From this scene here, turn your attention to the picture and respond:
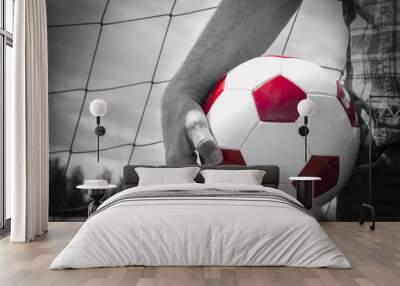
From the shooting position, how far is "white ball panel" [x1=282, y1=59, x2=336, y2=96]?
5.75 m

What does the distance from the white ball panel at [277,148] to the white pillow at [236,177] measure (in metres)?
0.24

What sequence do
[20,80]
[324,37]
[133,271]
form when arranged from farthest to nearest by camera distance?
[324,37]
[20,80]
[133,271]

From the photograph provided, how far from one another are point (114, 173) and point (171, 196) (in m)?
2.18

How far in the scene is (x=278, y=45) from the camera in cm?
625

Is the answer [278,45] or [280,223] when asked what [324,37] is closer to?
[278,45]

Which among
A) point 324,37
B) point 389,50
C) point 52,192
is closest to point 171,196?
point 52,192

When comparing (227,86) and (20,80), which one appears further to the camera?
(227,86)

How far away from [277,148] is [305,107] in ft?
1.77

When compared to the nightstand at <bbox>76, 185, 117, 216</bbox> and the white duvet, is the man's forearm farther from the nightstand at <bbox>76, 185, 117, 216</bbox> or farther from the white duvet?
the white duvet

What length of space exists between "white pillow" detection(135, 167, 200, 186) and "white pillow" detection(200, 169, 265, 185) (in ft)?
0.71

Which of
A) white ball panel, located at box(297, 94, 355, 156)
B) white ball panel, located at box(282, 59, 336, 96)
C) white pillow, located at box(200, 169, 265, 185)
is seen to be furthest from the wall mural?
white pillow, located at box(200, 169, 265, 185)

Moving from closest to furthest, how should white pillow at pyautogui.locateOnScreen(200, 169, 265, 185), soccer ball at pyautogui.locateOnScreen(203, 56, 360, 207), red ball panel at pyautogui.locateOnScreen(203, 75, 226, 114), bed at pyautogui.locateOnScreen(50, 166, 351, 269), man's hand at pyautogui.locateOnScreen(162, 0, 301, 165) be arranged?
bed at pyautogui.locateOnScreen(50, 166, 351, 269) → white pillow at pyautogui.locateOnScreen(200, 169, 265, 185) → soccer ball at pyautogui.locateOnScreen(203, 56, 360, 207) → red ball panel at pyautogui.locateOnScreen(203, 75, 226, 114) → man's hand at pyautogui.locateOnScreen(162, 0, 301, 165)

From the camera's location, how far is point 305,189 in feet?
18.7

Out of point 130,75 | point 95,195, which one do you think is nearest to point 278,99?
point 130,75
